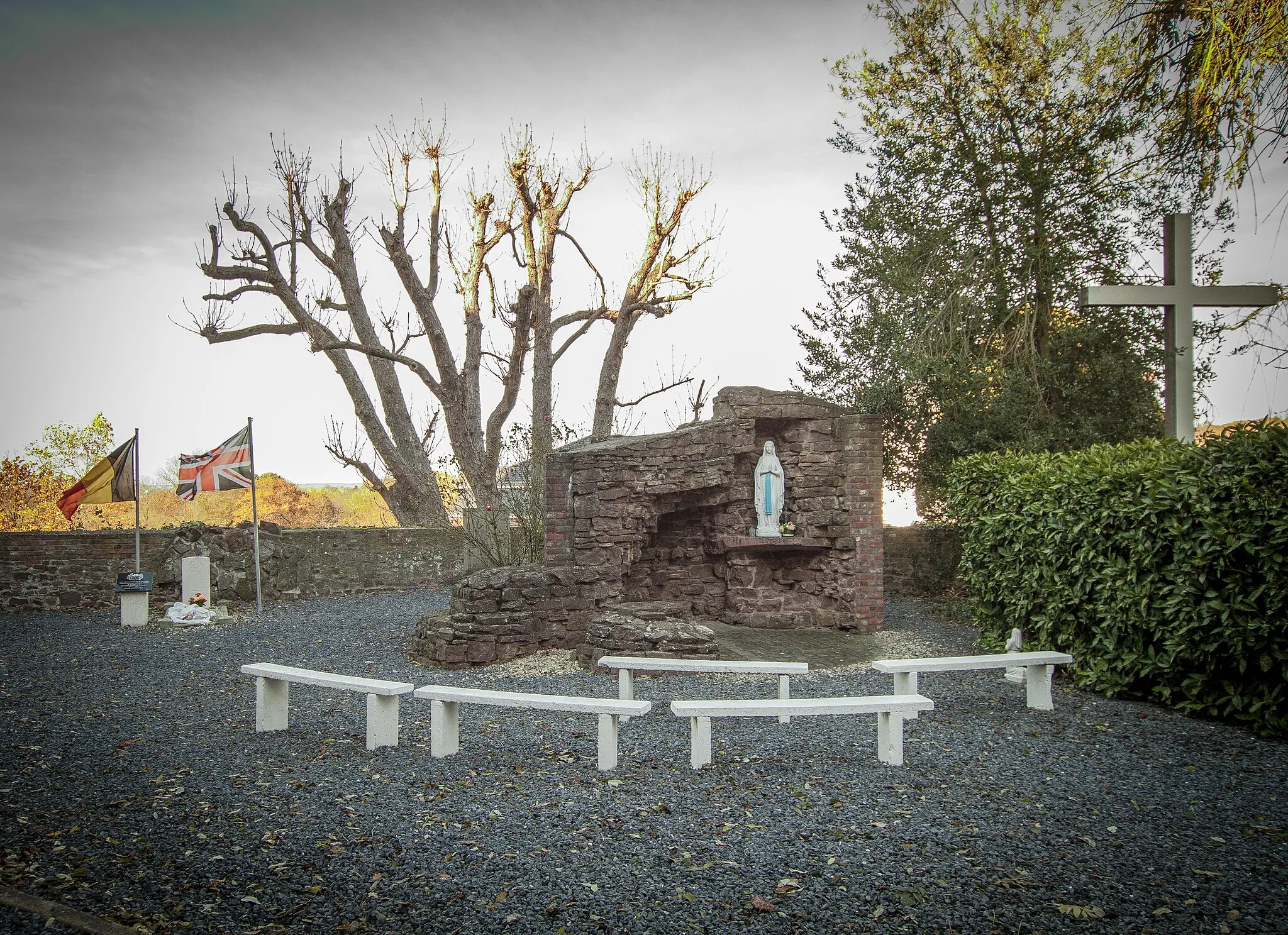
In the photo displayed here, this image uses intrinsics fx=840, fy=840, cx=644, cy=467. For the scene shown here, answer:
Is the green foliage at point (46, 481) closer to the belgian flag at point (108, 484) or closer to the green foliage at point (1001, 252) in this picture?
the belgian flag at point (108, 484)

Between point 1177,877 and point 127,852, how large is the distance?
437 centimetres

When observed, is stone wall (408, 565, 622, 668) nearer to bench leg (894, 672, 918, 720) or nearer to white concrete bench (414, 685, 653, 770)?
white concrete bench (414, 685, 653, 770)

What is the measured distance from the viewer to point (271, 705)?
19.0ft

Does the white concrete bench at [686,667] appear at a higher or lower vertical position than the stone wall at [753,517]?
lower

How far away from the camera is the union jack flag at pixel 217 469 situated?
12125 mm

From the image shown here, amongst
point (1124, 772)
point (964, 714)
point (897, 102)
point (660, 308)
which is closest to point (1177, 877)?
point (1124, 772)

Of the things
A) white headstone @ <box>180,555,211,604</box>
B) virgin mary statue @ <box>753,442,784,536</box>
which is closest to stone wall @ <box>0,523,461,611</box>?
white headstone @ <box>180,555,211,604</box>

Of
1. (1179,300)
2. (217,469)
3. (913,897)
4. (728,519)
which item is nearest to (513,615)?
(728,519)

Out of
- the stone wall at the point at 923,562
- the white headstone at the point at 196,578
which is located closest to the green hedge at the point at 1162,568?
the stone wall at the point at 923,562

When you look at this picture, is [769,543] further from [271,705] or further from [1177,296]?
[271,705]

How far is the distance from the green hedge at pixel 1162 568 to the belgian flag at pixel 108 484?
11.5 meters

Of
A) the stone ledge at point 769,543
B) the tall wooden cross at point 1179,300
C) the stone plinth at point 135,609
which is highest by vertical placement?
the tall wooden cross at point 1179,300

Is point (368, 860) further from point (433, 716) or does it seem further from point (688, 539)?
point (688, 539)

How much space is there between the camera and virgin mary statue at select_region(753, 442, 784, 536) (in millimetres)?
10188
